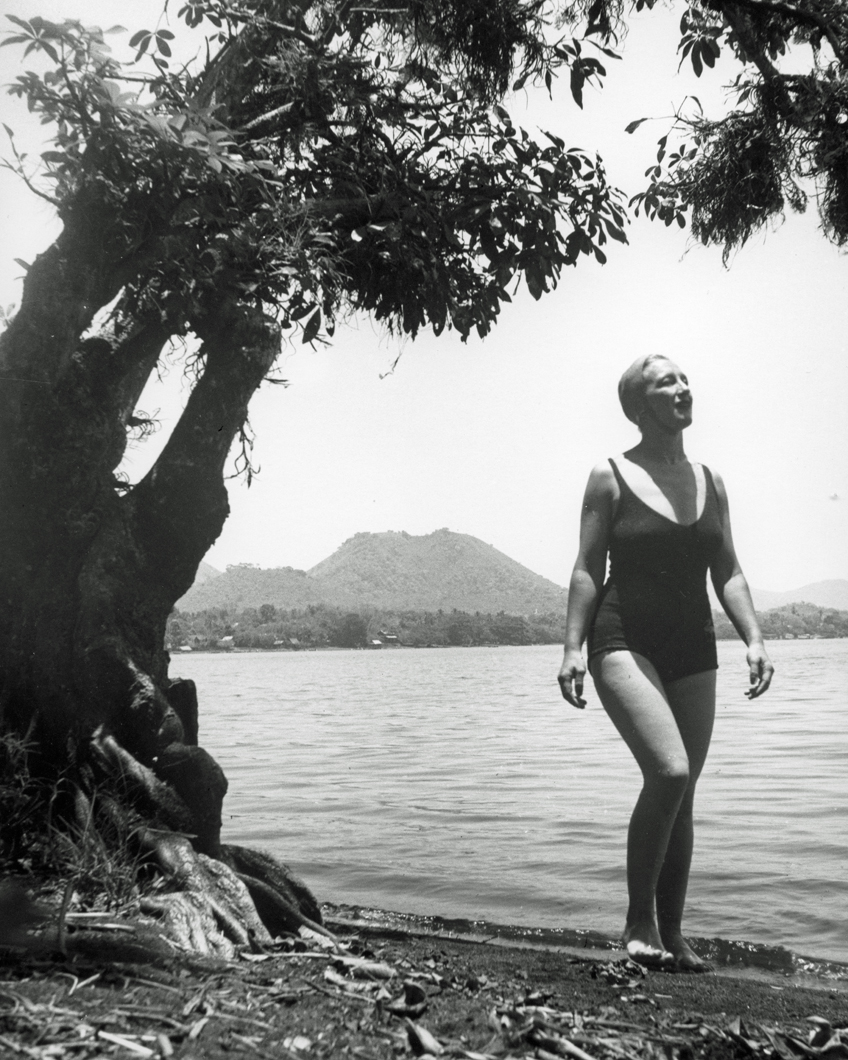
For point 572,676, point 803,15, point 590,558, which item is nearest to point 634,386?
point 590,558

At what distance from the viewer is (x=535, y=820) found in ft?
30.3

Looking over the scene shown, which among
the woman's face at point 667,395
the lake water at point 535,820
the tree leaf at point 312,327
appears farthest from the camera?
the lake water at point 535,820

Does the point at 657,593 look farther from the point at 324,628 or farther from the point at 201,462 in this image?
the point at 324,628

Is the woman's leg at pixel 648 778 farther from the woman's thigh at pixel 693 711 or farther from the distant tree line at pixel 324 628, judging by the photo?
the distant tree line at pixel 324 628

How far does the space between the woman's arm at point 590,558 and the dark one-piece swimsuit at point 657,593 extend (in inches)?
1.3

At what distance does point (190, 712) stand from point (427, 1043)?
9.61 ft

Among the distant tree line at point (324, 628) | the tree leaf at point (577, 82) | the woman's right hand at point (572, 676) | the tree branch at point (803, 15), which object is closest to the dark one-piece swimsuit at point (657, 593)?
the woman's right hand at point (572, 676)

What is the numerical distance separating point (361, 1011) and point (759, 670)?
2152mm

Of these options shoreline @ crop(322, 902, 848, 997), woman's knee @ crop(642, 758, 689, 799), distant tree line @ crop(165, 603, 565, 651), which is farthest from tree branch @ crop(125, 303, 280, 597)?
distant tree line @ crop(165, 603, 565, 651)

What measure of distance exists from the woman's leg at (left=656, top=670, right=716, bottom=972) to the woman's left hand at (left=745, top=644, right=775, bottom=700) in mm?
159

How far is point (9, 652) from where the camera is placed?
15.6 feet

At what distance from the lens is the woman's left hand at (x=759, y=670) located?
4332 millimetres

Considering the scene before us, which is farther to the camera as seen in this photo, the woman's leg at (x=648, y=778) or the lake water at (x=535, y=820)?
the lake water at (x=535, y=820)

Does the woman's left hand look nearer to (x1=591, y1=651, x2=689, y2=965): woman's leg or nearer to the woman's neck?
(x1=591, y1=651, x2=689, y2=965): woman's leg
